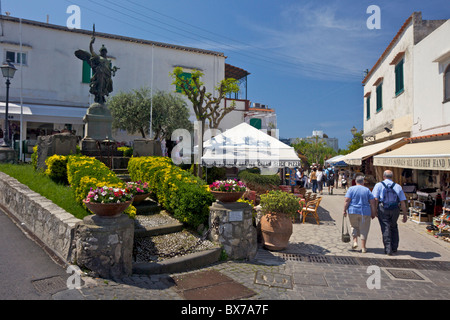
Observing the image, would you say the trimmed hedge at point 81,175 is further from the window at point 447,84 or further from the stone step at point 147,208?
the window at point 447,84

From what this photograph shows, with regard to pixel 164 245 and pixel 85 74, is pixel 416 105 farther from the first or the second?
pixel 85 74

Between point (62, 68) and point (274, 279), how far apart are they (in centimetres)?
2415

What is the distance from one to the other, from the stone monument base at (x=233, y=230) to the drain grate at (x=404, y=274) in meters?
2.49

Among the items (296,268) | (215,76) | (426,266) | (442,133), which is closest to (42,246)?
(296,268)

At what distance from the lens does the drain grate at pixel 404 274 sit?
17.0 feet

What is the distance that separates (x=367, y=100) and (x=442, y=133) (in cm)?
1228

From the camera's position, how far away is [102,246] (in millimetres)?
4426

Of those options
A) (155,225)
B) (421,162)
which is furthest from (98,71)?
(421,162)

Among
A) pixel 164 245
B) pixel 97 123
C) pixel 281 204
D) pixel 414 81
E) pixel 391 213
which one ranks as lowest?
pixel 164 245

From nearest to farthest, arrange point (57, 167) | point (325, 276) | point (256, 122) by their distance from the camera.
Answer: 1. point (325, 276)
2. point (57, 167)
3. point (256, 122)

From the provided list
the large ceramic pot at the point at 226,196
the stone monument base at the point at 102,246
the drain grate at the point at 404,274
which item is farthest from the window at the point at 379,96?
the stone monument base at the point at 102,246

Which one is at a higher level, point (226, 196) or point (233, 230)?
point (226, 196)

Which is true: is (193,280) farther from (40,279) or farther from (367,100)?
(367,100)

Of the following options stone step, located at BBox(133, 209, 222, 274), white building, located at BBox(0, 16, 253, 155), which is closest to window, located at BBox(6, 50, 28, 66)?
white building, located at BBox(0, 16, 253, 155)
